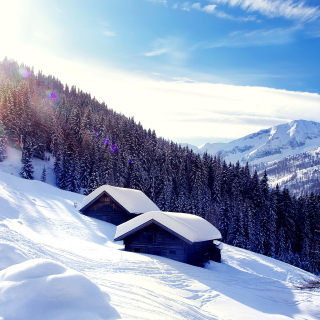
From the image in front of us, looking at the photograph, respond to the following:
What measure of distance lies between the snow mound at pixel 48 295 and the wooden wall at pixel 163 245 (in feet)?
57.7

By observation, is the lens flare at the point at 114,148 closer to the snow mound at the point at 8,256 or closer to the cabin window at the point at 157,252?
the cabin window at the point at 157,252

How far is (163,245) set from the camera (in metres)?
24.4

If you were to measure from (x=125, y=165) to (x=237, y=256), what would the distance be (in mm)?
42040

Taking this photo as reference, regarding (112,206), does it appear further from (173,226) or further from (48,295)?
(48,295)

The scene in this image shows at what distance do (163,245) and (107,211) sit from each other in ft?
39.2

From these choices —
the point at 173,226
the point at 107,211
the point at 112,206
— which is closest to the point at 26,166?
the point at 107,211

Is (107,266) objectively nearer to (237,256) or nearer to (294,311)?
(294,311)

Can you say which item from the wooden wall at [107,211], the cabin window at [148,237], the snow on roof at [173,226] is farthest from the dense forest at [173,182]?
the cabin window at [148,237]

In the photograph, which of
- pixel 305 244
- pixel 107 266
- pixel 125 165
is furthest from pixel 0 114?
pixel 305 244

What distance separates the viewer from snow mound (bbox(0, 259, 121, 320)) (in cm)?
576

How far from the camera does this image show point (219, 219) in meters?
62.1

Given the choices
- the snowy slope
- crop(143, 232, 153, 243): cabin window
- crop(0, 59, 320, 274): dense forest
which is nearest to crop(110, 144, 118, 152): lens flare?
crop(0, 59, 320, 274): dense forest

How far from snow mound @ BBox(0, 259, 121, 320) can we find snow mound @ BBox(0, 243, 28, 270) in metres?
2.60

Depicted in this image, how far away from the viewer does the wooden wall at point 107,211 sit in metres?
33.7
